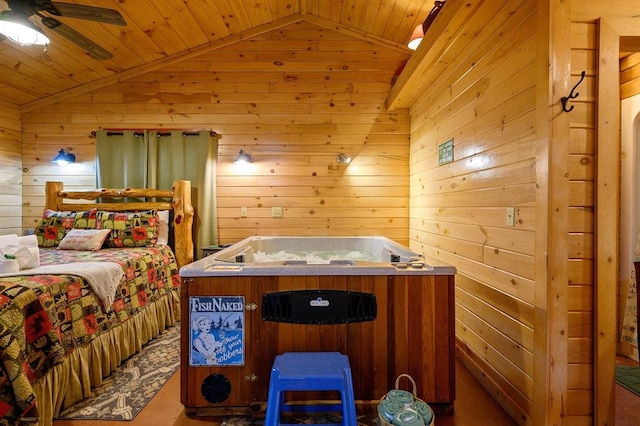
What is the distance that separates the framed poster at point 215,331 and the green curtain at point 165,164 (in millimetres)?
2001

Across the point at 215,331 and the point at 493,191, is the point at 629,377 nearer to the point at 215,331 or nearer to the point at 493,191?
the point at 493,191

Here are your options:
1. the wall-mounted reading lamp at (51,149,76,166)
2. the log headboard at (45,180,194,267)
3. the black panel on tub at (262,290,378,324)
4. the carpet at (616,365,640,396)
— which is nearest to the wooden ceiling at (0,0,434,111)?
the wall-mounted reading lamp at (51,149,76,166)

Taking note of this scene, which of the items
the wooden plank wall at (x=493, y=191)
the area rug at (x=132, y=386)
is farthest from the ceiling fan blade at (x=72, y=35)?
the wooden plank wall at (x=493, y=191)

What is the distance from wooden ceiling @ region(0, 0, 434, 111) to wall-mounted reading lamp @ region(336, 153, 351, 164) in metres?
1.33

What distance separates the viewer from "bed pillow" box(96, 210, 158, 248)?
2846mm

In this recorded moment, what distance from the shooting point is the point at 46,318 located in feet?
4.86

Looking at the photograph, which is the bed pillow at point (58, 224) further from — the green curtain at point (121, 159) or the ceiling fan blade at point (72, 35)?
the ceiling fan blade at point (72, 35)

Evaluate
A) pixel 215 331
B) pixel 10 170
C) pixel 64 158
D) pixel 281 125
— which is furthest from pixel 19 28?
pixel 10 170

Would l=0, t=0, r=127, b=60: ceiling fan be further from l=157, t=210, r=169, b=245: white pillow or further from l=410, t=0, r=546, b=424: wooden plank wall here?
l=410, t=0, r=546, b=424: wooden plank wall

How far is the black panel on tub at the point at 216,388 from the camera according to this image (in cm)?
158

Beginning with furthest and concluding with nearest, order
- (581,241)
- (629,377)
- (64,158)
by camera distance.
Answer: (64,158), (629,377), (581,241)

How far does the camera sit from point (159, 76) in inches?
139

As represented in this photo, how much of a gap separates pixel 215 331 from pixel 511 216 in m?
1.68

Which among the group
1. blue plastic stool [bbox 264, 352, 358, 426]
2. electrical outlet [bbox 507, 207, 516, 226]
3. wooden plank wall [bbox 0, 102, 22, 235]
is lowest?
blue plastic stool [bbox 264, 352, 358, 426]
